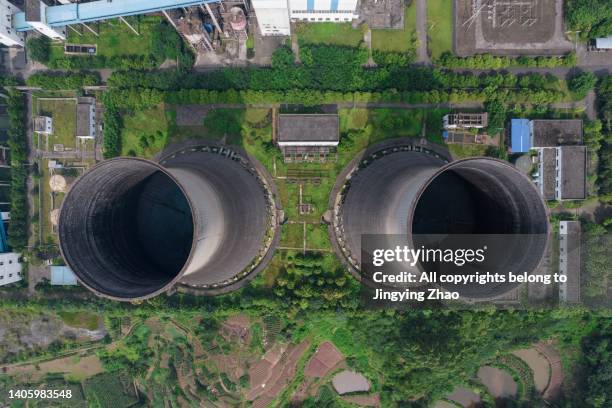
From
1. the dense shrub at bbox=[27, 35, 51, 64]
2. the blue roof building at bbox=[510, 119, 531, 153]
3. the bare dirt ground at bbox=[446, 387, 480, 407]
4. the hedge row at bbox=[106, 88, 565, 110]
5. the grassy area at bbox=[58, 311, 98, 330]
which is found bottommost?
the bare dirt ground at bbox=[446, 387, 480, 407]

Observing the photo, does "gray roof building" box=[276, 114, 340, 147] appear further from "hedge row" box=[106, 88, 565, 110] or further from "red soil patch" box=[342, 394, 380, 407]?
"red soil patch" box=[342, 394, 380, 407]

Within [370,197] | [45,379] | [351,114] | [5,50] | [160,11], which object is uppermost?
[160,11]

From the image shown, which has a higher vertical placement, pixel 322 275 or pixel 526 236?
pixel 526 236

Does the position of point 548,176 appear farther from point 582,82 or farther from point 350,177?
point 350,177

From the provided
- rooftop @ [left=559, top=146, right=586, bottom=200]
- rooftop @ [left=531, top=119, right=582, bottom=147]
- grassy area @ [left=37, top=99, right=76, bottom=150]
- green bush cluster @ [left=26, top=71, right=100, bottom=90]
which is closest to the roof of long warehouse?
green bush cluster @ [left=26, top=71, right=100, bottom=90]

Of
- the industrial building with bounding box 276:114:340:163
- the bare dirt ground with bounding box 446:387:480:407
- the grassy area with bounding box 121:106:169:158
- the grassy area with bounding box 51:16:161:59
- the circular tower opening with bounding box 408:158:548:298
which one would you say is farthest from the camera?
the bare dirt ground with bounding box 446:387:480:407

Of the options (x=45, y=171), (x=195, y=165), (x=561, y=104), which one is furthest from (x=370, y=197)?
(x=45, y=171)

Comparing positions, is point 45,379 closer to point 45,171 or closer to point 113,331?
point 113,331
